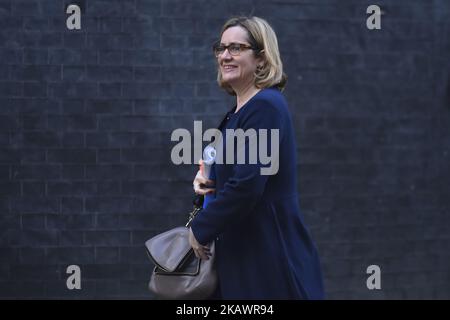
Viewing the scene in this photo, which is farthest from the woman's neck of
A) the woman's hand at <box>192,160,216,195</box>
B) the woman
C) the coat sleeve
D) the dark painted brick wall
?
the dark painted brick wall

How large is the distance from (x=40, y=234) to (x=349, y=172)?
2867 millimetres

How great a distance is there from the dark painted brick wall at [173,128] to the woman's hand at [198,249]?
375cm

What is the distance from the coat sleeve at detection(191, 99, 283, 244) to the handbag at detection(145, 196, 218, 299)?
0.41ft

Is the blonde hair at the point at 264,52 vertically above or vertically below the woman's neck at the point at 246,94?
above

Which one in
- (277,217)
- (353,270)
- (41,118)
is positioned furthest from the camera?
(353,270)

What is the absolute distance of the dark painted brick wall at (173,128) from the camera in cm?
715

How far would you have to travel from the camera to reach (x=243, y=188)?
3.40m

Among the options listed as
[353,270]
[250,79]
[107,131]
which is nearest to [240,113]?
[250,79]

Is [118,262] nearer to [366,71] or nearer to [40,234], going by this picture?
[40,234]

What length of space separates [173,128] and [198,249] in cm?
383

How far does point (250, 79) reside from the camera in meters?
3.69

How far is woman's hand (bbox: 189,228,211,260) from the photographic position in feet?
11.6

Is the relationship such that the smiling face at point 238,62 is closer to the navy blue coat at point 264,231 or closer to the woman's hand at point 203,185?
the navy blue coat at point 264,231

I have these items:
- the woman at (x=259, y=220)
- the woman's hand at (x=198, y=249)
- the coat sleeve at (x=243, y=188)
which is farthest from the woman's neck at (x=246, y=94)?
the woman's hand at (x=198, y=249)
